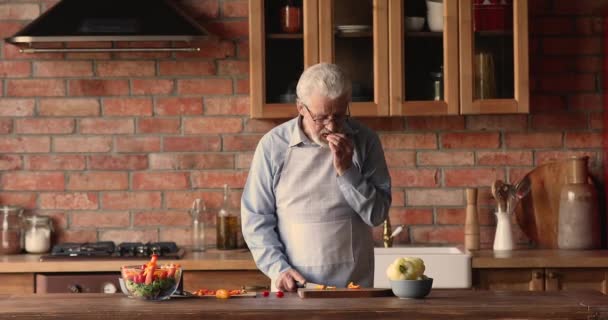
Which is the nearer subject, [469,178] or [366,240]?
[366,240]

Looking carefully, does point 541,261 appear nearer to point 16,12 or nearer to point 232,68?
point 232,68

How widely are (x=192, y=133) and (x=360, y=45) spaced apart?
849 millimetres

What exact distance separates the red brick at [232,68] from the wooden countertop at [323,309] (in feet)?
6.20

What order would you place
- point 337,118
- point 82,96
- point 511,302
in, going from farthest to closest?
1. point 82,96
2. point 337,118
3. point 511,302

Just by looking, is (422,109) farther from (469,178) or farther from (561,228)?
(561,228)

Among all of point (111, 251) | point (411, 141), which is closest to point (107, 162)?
point (111, 251)

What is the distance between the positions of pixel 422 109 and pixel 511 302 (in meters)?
1.61

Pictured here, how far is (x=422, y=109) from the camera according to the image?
13.9 feet

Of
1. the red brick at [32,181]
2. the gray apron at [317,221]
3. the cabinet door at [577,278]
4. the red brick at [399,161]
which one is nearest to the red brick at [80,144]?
the red brick at [32,181]

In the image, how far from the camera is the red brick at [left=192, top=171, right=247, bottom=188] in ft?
14.8

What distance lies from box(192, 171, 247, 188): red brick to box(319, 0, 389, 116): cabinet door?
638 millimetres

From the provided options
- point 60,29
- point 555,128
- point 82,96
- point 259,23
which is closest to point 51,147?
point 82,96

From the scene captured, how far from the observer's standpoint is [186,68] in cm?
450

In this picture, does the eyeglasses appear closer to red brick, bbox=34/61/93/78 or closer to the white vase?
the white vase
